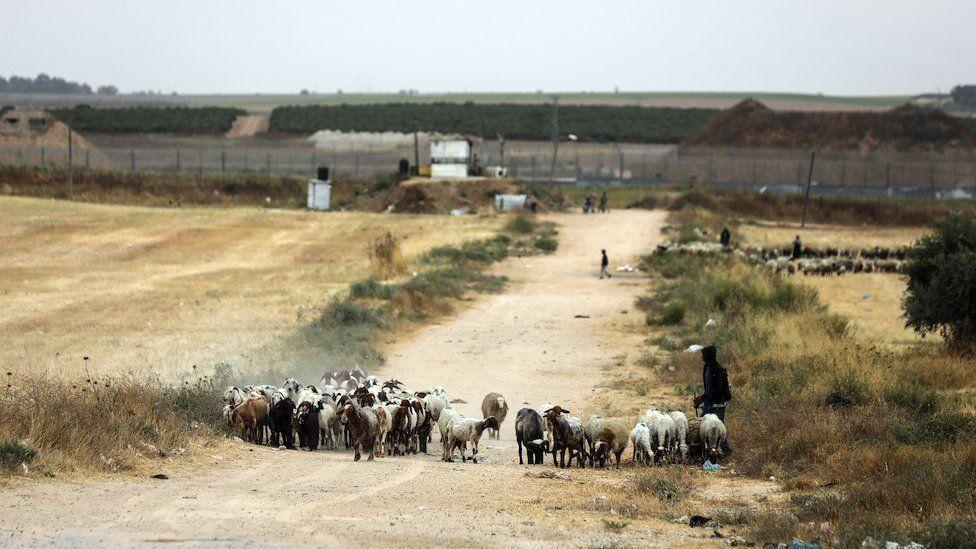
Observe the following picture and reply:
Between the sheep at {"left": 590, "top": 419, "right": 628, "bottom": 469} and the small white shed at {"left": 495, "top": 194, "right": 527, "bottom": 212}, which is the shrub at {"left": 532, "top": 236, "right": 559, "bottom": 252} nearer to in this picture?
the small white shed at {"left": 495, "top": 194, "right": 527, "bottom": 212}

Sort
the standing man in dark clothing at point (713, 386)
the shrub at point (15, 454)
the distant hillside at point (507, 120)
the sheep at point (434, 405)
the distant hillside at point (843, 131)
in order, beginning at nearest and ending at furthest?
the shrub at point (15, 454) → the standing man in dark clothing at point (713, 386) → the sheep at point (434, 405) → the distant hillside at point (843, 131) → the distant hillside at point (507, 120)

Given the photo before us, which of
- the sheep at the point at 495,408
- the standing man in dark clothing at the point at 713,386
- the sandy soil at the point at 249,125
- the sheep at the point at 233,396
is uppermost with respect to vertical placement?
the sandy soil at the point at 249,125

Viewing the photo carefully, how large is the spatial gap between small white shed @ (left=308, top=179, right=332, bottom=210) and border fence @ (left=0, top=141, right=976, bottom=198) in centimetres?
1582

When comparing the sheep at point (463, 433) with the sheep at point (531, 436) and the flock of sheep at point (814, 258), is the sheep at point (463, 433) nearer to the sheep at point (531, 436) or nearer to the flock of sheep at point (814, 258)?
the sheep at point (531, 436)

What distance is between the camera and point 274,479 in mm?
12836

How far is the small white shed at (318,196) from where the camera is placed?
6819 centimetres

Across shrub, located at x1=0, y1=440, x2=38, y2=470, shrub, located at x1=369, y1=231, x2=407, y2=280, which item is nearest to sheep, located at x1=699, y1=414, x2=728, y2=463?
shrub, located at x1=0, y1=440, x2=38, y2=470

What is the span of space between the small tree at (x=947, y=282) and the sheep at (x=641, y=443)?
12.8 metres

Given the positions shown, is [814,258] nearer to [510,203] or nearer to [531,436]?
[510,203]

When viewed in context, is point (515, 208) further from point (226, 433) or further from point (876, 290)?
point (226, 433)

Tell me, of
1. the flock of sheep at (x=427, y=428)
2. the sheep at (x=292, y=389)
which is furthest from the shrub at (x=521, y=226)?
the flock of sheep at (x=427, y=428)

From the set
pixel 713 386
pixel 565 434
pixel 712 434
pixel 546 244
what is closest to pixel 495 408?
pixel 565 434

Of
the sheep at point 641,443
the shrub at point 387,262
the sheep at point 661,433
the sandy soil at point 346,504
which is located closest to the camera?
the sandy soil at point 346,504

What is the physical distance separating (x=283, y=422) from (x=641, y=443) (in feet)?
15.0
